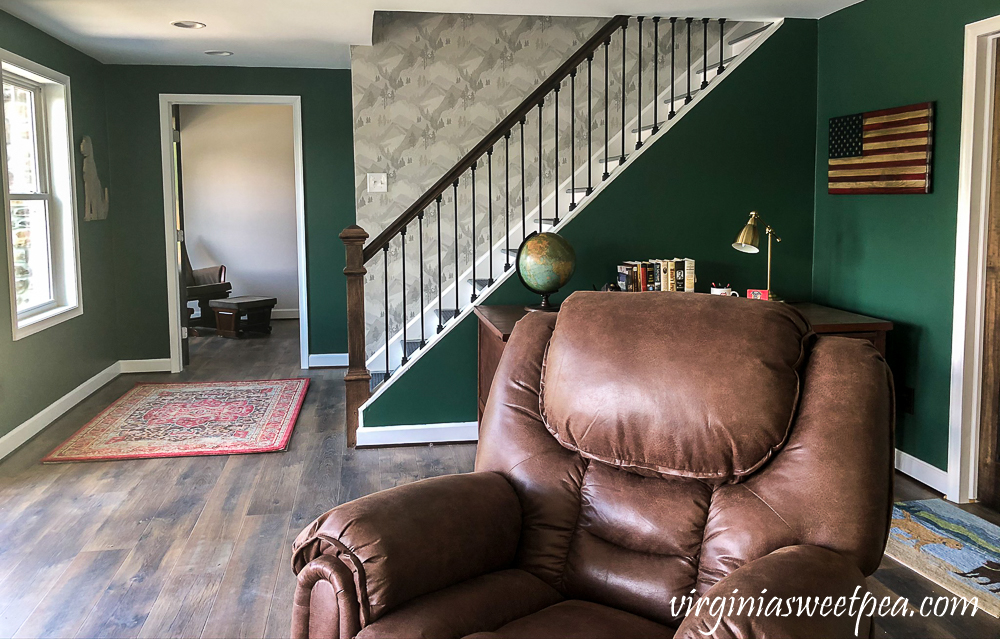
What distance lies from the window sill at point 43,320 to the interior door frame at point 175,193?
936 millimetres

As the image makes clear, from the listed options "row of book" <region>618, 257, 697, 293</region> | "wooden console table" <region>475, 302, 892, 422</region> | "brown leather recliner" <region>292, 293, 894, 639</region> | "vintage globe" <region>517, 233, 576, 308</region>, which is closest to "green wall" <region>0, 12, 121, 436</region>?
"wooden console table" <region>475, 302, 892, 422</region>

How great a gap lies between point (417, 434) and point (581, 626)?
2.93m

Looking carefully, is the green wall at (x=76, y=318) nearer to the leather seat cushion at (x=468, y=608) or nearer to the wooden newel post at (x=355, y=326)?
the wooden newel post at (x=355, y=326)

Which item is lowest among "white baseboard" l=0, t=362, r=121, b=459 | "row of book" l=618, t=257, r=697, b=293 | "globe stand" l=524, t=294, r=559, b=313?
"white baseboard" l=0, t=362, r=121, b=459

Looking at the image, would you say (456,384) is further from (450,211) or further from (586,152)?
(586,152)

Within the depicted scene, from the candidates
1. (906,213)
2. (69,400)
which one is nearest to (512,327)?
(906,213)

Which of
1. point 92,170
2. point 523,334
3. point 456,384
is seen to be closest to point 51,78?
point 92,170

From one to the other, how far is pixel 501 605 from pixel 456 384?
283cm

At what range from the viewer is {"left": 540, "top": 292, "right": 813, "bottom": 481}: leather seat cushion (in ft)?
5.82

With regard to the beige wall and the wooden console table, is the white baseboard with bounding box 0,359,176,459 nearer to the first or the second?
the wooden console table

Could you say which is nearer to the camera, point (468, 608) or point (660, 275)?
point (468, 608)

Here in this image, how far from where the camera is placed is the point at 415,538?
1.70 m

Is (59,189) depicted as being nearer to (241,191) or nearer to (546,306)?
(546,306)

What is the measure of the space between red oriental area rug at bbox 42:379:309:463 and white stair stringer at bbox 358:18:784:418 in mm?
632
